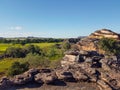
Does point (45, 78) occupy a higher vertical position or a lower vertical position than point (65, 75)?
lower

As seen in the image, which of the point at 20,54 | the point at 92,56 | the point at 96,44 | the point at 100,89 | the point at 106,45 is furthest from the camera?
the point at 20,54

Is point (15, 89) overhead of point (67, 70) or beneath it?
beneath

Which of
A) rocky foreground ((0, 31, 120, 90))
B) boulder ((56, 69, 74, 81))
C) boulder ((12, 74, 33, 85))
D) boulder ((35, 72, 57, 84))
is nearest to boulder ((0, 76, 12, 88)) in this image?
rocky foreground ((0, 31, 120, 90))

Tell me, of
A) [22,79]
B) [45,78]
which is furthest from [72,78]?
[22,79]

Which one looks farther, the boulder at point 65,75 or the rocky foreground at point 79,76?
the boulder at point 65,75

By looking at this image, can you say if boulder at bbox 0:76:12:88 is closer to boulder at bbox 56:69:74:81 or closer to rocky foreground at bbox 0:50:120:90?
rocky foreground at bbox 0:50:120:90

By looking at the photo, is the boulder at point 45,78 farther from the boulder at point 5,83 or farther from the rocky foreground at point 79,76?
the boulder at point 5,83

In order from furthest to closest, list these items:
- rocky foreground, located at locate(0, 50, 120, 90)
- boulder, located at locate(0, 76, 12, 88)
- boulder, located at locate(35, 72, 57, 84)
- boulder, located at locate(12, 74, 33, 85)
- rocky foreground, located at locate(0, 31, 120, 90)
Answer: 1. boulder, located at locate(35, 72, 57, 84)
2. boulder, located at locate(12, 74, 33, 85)
3. rocky foreground, located at locate(0, 50, 120, 90)
4. rocky foreground, located at locate(0, 31, 120, 90)
5. boulder, located at locate(0, 76, 12, 88)

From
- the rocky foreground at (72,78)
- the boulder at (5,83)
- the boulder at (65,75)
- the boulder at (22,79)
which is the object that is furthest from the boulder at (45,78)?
the boulder at (5,83)

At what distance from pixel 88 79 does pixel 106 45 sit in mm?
58518

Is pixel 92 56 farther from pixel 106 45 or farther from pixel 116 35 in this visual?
pixel 116 35

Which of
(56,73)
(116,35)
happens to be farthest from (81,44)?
(56,73)

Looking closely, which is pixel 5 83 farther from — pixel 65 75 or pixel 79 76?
pixel 79 76

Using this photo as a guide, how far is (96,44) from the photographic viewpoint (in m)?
125
